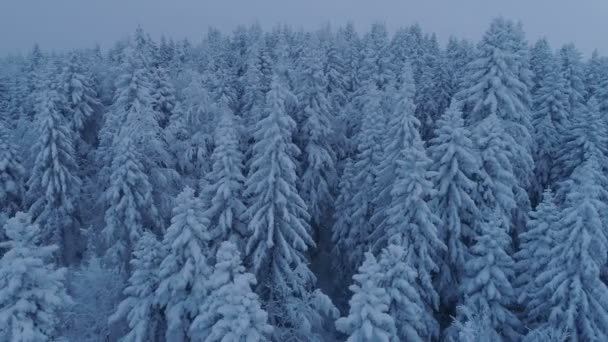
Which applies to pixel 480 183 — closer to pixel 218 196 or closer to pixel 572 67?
pixel 218 196

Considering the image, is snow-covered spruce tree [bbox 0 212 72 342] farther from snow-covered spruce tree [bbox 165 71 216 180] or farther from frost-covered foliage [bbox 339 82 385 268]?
A: frost-covered foliage [bbox 339 82 385 268]

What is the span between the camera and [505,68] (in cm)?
2778

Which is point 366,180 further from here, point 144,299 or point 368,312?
point 144,299

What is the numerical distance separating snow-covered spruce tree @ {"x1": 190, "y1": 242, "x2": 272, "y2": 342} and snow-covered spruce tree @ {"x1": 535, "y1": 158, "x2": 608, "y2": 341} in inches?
482

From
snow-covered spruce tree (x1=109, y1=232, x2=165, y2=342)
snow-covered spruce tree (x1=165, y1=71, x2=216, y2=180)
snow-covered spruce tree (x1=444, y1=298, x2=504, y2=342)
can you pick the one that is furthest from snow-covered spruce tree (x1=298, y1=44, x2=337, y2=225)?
snow-covered spruce tree (x1=109, y1=232, x2=165, y2=342)

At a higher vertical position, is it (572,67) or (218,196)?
(572,67)

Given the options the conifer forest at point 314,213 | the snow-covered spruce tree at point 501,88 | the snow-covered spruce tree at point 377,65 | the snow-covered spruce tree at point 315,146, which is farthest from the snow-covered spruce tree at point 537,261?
the snow-covered spruce tree at point 377,65

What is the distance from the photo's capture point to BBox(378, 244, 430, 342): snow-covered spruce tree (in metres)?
18.7

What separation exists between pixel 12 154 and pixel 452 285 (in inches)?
1129

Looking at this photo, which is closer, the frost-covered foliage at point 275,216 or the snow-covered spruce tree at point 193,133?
the frost-covered foliage at point 275,216

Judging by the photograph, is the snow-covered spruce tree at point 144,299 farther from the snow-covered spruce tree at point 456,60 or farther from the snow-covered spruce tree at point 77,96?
the snow-covered spruce tree at point 456,60

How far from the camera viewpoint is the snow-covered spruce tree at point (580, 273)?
19.5 m

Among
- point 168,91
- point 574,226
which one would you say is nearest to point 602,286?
point 574,226

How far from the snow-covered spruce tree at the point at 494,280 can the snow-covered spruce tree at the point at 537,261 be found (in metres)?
0.67
